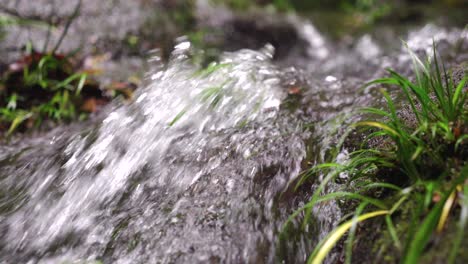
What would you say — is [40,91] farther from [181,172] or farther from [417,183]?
[417,183]

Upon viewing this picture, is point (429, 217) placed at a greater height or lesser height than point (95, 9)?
lesser

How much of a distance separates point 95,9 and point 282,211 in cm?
414

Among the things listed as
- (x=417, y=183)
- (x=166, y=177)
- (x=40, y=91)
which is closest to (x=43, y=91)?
(x=40, y=91)

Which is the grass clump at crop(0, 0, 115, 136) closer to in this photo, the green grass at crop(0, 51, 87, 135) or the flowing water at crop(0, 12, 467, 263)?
the green grass at crop(0, 51, 87, 135)

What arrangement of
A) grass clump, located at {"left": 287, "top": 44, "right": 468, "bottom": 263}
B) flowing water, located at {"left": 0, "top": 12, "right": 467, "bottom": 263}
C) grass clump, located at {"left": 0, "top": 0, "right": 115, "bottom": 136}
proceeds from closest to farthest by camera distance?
1. grass clump, located at {"left": 287, "top": 44, "right": 468, "bottom": 263}
2. flowing water, located at {"left": 0, "top": 12, "right": 467, "bottom": 263}
3. grass clump, located at {"left": 0, "top": 0, "right": 115, "bottom": 136}

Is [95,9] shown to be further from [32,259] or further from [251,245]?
[251,245]

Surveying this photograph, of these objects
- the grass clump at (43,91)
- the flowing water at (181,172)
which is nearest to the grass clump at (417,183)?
the flowing water at (181,172)

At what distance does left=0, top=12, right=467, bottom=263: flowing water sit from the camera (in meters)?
1.84

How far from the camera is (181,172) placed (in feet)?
7.36

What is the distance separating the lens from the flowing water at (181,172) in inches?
72.6

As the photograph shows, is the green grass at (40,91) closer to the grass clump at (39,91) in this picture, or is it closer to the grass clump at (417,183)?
the grass clump at (39,91)

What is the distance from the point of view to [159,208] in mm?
2016

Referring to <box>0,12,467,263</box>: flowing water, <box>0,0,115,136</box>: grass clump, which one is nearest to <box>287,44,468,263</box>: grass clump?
<box>0,12,467,263</box>: flowing water

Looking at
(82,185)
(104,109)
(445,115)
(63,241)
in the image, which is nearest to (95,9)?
(104,109)
